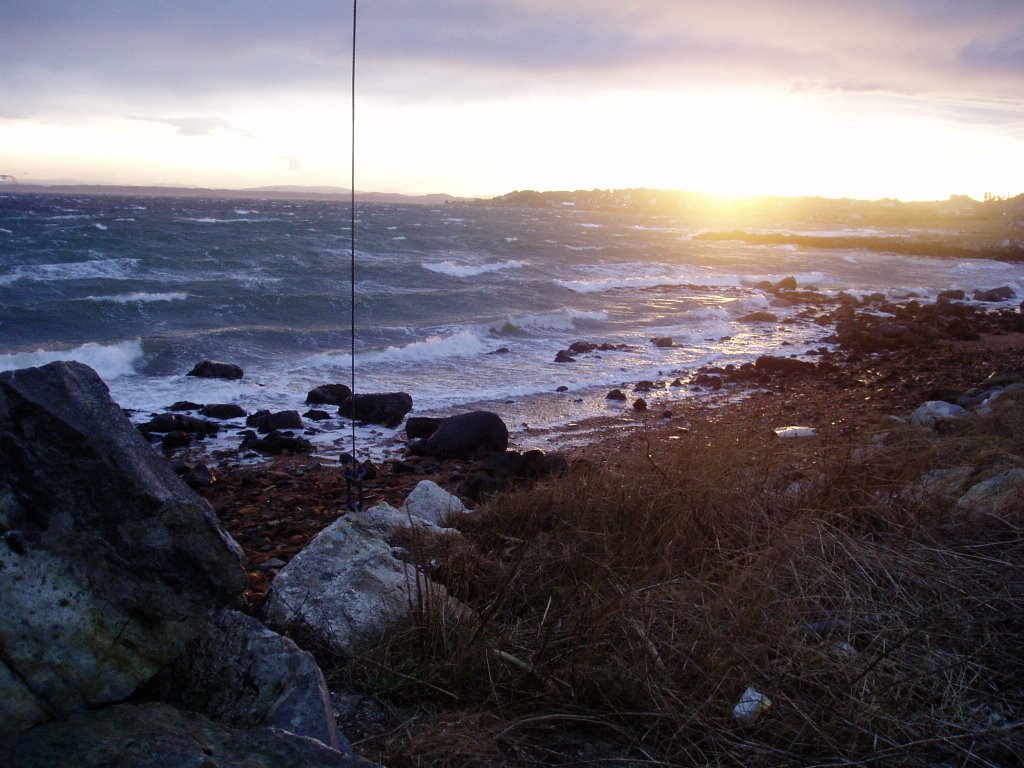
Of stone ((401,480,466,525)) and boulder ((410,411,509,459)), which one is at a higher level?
stone ((401,480,466,525))

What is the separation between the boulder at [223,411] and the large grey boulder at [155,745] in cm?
1041

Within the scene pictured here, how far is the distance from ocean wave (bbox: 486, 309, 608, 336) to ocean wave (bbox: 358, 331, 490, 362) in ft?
5.25

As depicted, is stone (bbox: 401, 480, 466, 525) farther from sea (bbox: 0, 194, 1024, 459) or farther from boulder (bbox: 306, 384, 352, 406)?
boulder (bbox: 306, 384, 352, 406)

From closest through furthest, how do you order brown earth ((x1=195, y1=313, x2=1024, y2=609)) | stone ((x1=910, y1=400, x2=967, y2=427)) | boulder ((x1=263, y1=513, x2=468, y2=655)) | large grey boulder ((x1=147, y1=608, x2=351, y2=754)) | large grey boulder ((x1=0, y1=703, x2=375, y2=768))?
1. large grey boulder ((x1=0, y1=703, x2=375, y2=768))
2. large grey boulder ((x1=147, y1=608, x2=351, y2=754))
3. boulder ((x1=263, y1=513, x2=468, y2=655))
4. brown earth ((x1=195, y1=313, x2=1024, y2=609))
5. stone ((x1=910, y1=400, x2=967, y2=427))

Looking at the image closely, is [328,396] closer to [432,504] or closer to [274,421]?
[274,421]

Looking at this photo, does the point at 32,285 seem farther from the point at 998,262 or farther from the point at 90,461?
the point at 998,262

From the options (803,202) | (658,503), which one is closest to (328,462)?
(658,503)

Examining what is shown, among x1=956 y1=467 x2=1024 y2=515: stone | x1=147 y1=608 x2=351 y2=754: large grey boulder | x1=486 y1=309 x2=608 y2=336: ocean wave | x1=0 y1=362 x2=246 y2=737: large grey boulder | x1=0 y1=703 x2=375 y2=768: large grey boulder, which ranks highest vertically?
x1=0 y1=362 x2=246 y2=737: large grey boulder

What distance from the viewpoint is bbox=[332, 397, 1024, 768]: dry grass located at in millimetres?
2297

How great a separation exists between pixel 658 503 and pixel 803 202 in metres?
145

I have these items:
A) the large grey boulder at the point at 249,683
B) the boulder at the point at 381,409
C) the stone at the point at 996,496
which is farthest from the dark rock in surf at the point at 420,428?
the large grey boulder at the point at 249,683

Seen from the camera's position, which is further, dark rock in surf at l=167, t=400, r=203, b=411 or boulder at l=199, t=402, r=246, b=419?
dark rock in surf at l=167, t=400, r=203, b=411

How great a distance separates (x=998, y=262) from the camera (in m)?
47.9

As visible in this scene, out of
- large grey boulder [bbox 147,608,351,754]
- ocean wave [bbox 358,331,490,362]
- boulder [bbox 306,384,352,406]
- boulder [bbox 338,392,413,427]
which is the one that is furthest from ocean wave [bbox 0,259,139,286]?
large grey boulder [bbox 147,608,351,754]
